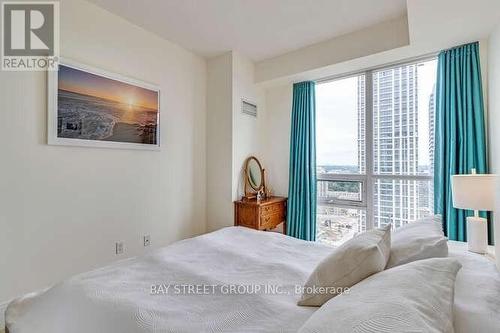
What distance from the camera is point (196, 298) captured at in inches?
43.4

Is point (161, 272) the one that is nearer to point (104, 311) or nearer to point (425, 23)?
point (104, 311)

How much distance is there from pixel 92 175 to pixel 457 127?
3.51 meters

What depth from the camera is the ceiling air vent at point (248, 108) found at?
11.5ft

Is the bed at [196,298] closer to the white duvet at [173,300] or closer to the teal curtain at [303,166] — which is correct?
the white duvet at [173,300]

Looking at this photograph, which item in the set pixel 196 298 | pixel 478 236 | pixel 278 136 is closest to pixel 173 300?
pixel 196 298

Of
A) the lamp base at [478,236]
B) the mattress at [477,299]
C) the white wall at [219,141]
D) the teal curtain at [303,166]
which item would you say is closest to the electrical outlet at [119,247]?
the white wall at [219,141]

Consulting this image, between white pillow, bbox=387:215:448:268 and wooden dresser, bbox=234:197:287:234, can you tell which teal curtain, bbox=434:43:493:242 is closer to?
white pillow, bbox=387:215:448:268

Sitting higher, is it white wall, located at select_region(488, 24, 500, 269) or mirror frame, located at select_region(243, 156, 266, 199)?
white wall, located at select_region(488, 24, 500, 269)

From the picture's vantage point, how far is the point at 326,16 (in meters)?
2.56

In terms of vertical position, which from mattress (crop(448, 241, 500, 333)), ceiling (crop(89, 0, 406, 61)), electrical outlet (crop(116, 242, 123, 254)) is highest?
ceiling (crop(89, 0, 406, 61))

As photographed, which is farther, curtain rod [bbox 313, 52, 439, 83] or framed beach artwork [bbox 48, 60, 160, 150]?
curtain rod [bbox 313, 52, 439, 83]

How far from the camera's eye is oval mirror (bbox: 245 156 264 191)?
140 inches

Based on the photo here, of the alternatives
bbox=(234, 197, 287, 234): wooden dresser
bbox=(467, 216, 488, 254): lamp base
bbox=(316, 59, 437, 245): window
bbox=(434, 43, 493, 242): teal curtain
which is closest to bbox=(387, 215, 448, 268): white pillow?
bbox=(467, 216, 488, 254): lamp base

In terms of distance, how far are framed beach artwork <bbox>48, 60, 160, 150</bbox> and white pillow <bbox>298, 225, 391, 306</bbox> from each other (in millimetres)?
2254
